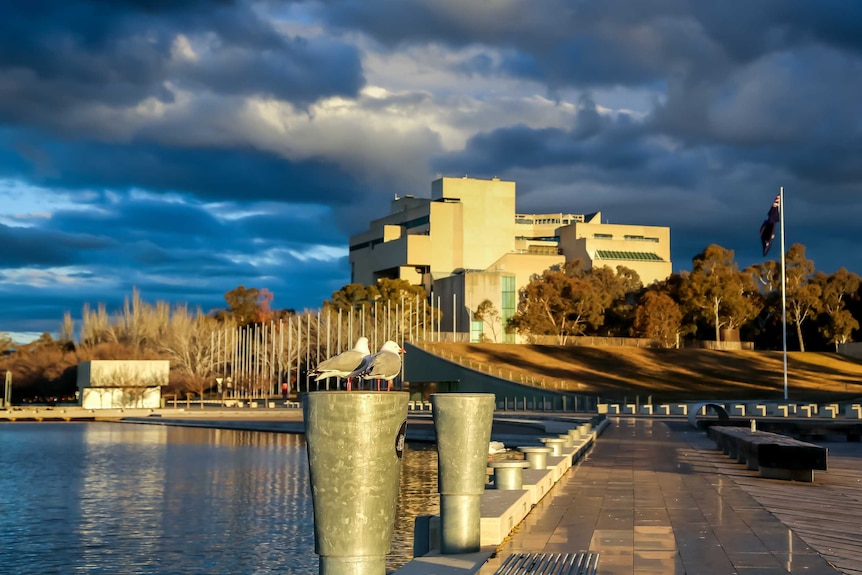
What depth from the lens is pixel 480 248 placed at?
120 meters

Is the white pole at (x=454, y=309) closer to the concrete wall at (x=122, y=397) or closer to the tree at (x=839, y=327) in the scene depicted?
the concrete wall at (x=122, y=397)

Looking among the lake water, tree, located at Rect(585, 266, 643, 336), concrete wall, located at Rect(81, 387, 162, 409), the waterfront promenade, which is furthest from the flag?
tree, located at Rect(585, 266, 643, 336)

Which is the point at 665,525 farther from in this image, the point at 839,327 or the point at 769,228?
the point at 839,327

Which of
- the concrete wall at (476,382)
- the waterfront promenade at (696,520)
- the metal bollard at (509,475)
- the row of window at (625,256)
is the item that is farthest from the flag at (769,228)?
the row of window at (625,256)

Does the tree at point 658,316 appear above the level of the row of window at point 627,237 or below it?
below

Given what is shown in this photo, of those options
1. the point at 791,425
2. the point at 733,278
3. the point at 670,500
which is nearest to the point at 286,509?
the point at 670,500

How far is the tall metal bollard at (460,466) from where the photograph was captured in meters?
8.83

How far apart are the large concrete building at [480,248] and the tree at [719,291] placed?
1464 cm

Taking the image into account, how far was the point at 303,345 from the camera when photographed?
322 feet

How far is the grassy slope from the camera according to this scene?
78688mm

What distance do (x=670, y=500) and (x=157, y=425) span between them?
156 feet

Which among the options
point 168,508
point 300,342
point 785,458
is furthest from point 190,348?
point 785,458

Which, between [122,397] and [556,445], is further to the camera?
[122,397]

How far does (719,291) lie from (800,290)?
27.1 feet
